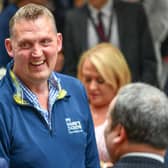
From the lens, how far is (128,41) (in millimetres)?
6184

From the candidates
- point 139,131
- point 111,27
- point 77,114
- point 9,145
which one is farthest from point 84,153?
point 111,27

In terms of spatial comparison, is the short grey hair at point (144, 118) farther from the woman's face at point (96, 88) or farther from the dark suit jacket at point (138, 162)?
the woman's face at point (96, 88)

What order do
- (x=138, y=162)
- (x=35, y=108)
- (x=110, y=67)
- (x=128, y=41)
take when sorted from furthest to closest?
(x=128, y=41), (x=110, y=67), (x=35, y=108), (x=138, y=162)

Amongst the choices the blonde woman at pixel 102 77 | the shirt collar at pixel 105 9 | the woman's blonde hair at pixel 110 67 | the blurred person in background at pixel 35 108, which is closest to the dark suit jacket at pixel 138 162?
the blurred person in background at pixel 35 108

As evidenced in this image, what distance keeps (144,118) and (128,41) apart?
3283 millimetres

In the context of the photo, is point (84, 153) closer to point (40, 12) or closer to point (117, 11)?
point (40, 12)

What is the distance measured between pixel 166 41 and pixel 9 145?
3760 millimetres

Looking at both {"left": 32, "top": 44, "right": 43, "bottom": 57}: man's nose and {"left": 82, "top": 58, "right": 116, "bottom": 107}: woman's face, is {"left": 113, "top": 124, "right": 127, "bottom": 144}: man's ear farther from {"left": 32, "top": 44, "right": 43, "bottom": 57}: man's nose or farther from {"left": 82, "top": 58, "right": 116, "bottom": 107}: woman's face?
{"left": 82, "top": 58, "right": 116, "bottom": 107}: woman's face

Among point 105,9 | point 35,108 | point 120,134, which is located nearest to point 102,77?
point 105,9

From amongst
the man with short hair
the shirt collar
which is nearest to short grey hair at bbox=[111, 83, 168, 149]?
the man with short hair

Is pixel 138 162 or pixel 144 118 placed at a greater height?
pixel 144 118

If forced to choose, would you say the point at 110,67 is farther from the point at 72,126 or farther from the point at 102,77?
the point at 72,126

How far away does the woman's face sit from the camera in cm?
520

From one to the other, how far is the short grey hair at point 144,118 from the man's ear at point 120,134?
0.05ft
